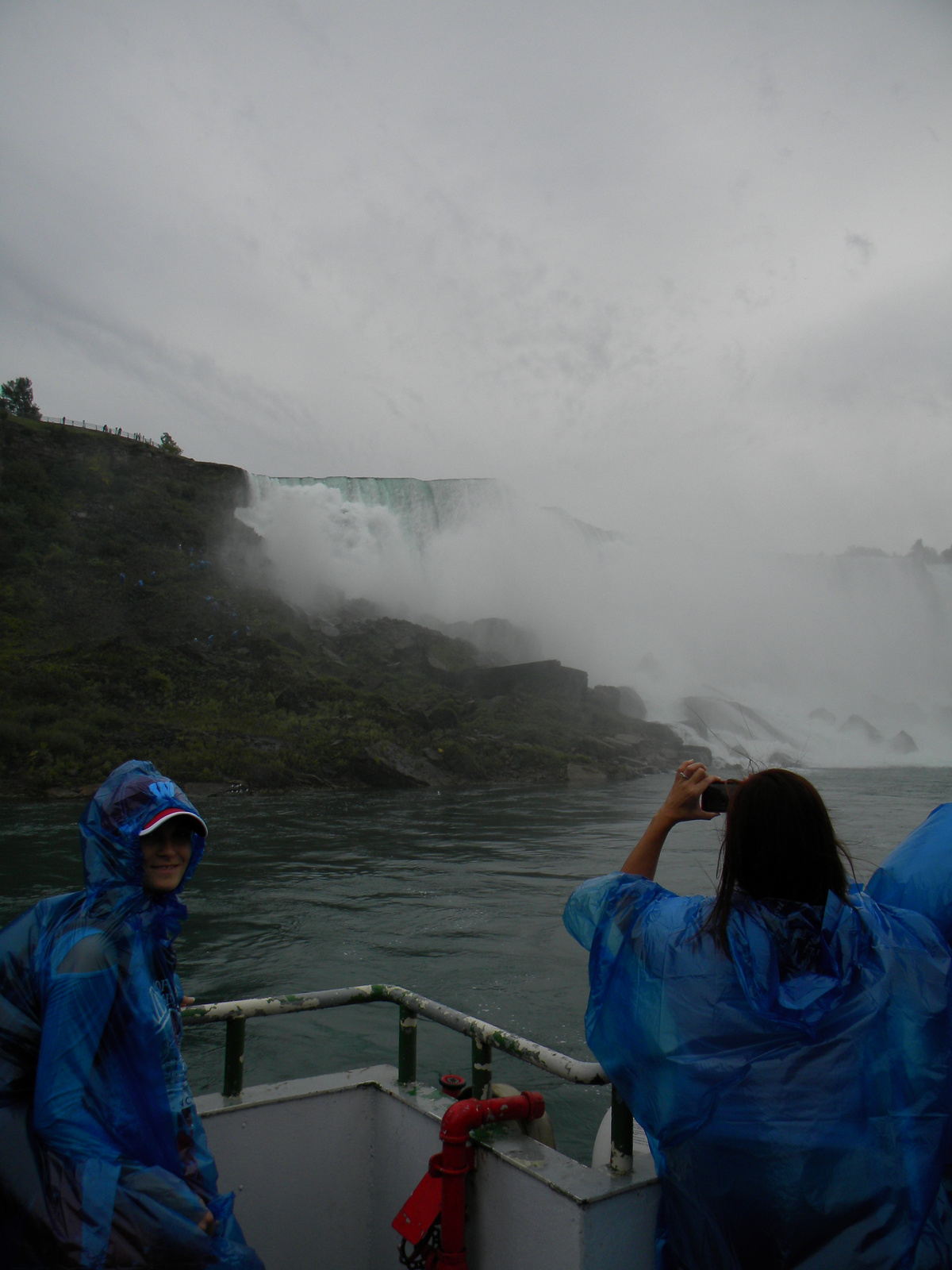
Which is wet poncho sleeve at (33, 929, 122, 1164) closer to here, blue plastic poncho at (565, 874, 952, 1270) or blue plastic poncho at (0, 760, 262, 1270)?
blue plastic poncho at (0, 760, 262, 1270)

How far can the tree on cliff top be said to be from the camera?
53.2m

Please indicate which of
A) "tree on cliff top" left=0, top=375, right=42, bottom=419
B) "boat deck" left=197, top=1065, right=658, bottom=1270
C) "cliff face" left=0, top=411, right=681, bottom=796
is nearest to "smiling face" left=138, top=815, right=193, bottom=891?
"boat deck" left=197, top=1065, right=658, bottom=1270

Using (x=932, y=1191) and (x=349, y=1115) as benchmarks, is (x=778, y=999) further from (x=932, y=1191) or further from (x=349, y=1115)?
(x=349, y=1115)

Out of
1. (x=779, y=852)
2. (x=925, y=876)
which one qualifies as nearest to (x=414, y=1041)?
(x=779, y=852)

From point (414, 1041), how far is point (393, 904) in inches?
→ 382

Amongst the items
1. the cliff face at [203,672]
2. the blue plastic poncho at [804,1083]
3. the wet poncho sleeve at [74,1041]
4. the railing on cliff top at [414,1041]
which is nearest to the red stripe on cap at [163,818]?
the wet poncho sleeve at [74,1041]

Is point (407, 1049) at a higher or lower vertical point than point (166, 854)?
lower

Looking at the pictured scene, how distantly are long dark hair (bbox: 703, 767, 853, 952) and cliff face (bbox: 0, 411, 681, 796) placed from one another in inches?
832

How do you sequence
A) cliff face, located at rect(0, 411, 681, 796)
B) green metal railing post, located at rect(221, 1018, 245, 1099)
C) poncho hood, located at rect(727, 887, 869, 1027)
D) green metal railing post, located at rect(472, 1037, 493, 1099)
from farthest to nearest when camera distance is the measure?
cliff face, located at rect(0, 411, 681, 796)
green metal railing post, located at rect(221, 1018, 245, 1099)
green metal railing post, located at rect(472, 1037, 493, 1099)
poncho hood, located at rect(727, 887, 869, 1027)

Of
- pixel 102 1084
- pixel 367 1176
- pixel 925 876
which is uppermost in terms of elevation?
pixel 925 876

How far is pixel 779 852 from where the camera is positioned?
59.5 inches

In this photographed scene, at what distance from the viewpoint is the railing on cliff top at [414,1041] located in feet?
5.82

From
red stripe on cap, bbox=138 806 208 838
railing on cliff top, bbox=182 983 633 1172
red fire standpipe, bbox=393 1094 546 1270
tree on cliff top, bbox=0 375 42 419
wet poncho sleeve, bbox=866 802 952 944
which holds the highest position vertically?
tree on cliff top, bbox=0 375 42 419

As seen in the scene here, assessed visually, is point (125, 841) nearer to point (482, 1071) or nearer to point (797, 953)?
point (482, 1071)
